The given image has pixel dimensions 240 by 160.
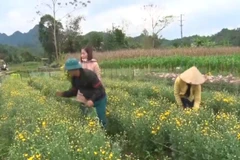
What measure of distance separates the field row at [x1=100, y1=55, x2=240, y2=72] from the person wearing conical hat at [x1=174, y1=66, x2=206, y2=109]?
941 cm

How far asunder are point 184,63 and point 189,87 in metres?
13.4

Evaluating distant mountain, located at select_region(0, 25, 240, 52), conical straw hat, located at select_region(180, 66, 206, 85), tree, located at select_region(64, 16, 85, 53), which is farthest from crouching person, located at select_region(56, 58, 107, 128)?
tree, located at select_region(64, 16, 85, 53)

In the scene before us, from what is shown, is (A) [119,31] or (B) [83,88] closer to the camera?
(B) [83,88]

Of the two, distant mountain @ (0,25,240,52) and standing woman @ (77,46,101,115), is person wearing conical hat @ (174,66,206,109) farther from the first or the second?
distant mountain @ (0,25,240,52)

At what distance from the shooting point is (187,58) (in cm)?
2011

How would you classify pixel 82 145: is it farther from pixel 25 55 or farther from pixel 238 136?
pixel 25 55

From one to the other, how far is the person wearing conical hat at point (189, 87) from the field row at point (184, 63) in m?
9.41

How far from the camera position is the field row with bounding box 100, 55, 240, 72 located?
16.9m

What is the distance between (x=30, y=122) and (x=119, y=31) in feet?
138

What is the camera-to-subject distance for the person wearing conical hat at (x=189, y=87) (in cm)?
657

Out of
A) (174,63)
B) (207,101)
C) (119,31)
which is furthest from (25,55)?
(207,101)

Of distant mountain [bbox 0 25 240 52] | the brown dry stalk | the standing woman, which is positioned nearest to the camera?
the standing woman

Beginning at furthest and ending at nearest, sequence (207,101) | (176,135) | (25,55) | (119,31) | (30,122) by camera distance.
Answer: (25,55), (119,31), (207,101), (30,122), (176,135)

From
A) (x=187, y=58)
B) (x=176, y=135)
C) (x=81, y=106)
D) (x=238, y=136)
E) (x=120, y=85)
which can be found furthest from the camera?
(x=187, y=58)
